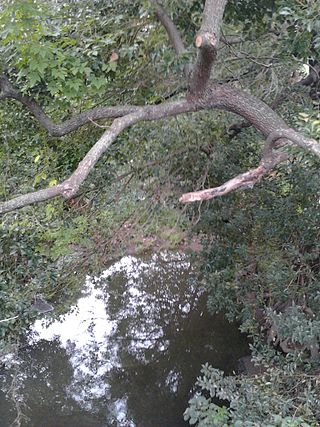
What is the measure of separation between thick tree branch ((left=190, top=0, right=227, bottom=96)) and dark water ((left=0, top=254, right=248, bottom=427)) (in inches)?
115

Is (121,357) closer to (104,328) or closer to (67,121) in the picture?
(104,328)

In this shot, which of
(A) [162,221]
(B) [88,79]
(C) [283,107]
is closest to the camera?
(B) [88,79]

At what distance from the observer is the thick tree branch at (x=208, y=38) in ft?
7.45

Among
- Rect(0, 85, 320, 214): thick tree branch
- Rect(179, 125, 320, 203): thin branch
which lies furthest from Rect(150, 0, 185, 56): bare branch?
Rect(179, 125, 320, 203): thin branch

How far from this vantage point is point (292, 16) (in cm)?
265

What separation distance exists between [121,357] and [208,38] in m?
4.46

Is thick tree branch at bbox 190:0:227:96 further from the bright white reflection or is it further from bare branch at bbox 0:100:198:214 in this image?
the bright white reflection

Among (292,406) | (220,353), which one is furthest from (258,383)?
(220,353)

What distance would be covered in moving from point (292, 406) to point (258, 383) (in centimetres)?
39

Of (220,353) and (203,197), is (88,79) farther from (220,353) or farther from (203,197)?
(220,353)

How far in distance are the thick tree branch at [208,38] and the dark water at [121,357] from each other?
2918 millimetres

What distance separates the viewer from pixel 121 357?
5.79m

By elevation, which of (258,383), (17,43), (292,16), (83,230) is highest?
(17,43)

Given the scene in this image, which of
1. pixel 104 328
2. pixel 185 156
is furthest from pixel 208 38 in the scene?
pixel 104 328
